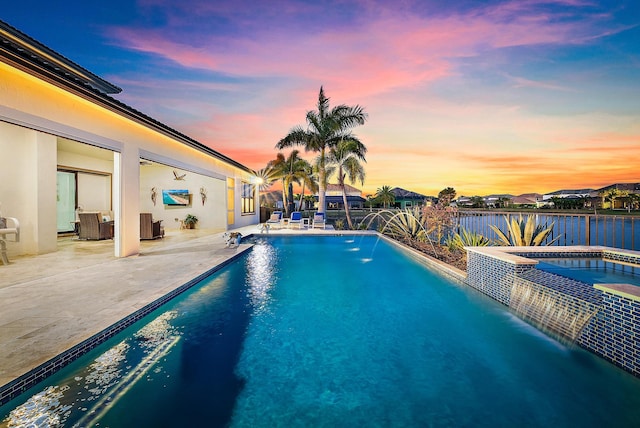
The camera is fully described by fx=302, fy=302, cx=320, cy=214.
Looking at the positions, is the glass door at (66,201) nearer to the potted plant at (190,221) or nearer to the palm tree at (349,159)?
the potted plant at (190,221)

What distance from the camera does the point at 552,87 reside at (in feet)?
40.3

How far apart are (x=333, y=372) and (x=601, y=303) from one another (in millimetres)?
2809

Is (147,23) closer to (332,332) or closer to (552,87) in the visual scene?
(332,332)

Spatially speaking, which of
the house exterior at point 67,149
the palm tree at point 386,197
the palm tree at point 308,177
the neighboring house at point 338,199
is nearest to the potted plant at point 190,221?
the house exterior at point 67,149

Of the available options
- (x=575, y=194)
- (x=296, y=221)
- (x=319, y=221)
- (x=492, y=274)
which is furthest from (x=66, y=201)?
(x=575, y=194)

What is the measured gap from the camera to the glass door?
12.2 m

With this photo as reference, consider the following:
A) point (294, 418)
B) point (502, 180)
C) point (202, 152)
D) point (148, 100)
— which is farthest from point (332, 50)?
point (502, 180)

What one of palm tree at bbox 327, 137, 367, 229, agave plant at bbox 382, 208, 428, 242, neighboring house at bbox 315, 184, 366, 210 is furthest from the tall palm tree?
agave plant at bbox 382, 208, 428, 242

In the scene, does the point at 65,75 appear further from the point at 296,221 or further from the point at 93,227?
the point at 296,221

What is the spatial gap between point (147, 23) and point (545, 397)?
15.4 m

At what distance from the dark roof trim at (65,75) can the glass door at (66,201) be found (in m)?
4.00

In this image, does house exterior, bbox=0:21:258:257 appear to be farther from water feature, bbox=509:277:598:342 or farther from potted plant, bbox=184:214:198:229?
water feature, bbox=509:277:598:342

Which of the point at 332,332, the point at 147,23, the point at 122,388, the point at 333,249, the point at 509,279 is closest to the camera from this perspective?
the point at 122,388

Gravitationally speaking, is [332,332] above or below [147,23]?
below
